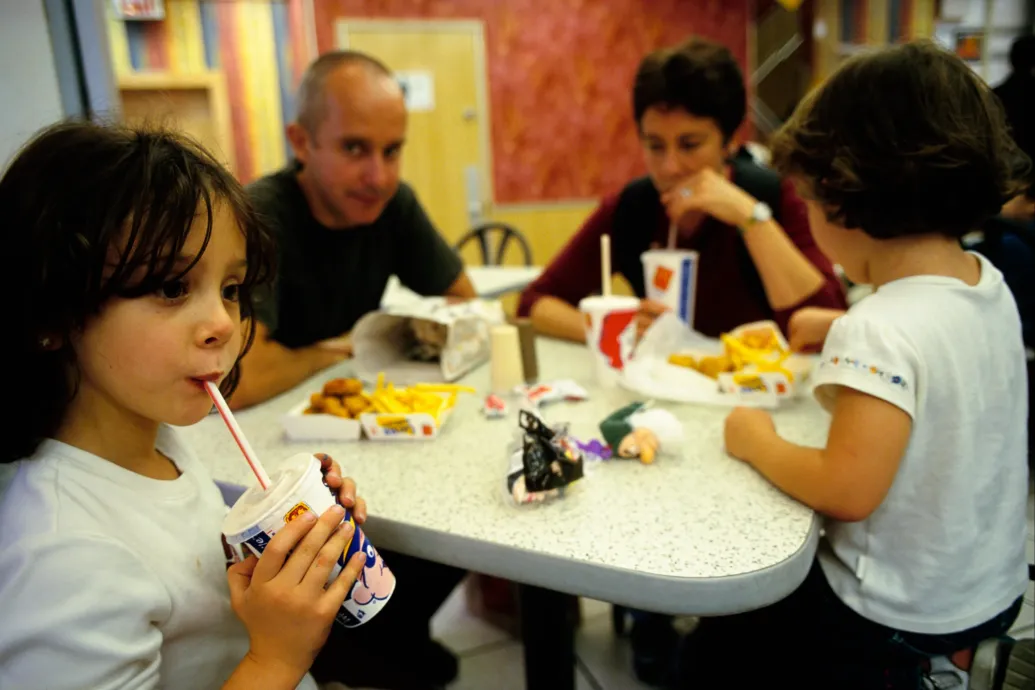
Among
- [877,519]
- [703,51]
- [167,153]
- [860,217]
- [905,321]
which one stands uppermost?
[703,51]

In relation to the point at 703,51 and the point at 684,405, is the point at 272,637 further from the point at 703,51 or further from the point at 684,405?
the point at 703,51

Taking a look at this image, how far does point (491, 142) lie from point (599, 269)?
3517 mm

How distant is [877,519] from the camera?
86 centimetres

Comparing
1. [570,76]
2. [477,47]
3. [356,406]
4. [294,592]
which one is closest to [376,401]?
[356,406]

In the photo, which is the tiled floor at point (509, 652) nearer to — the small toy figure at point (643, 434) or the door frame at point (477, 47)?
the small toy figure at point (643, 434)

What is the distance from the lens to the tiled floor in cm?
166

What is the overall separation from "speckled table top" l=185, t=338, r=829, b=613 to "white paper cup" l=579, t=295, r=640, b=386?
0.50 feet

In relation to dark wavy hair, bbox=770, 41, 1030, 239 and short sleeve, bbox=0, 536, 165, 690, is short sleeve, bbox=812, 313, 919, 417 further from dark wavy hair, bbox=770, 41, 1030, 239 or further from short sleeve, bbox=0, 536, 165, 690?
short sleeve, bbox=0, 536, 165, 690

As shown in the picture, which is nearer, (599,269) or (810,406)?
(810,406)

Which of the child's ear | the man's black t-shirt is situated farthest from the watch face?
the child's ear

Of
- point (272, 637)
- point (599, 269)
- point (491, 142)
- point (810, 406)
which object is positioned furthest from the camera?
point (491, 142)

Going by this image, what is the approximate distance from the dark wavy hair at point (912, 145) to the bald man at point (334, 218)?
3.20 feet

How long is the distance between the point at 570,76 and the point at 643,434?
187 inches

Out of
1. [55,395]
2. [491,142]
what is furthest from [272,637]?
[491,142]
